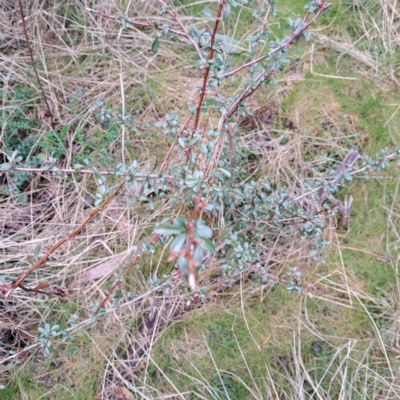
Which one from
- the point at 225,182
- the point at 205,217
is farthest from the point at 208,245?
the point at 205,217

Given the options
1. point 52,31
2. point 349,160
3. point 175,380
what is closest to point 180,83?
point 52,31

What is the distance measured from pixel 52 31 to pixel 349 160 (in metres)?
1.99

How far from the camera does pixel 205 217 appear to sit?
81.5 inches

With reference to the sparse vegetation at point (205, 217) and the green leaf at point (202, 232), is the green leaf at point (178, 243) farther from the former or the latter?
the sparse vegetation at point (205, 217)

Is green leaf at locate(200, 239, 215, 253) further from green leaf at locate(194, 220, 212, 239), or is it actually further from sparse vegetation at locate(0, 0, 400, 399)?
sparse vegetation at locate(0, 0, 400, 399)

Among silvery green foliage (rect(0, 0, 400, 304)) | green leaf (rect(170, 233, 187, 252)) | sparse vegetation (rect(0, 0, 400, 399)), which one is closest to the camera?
green leaf (rect(170, 233, 187, 252))

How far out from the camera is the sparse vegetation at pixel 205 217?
6.17 feet

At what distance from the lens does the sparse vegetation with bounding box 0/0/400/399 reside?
188 centimetres

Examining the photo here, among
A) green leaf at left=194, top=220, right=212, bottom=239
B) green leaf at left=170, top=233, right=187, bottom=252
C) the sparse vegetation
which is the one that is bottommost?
the sparse vegetation

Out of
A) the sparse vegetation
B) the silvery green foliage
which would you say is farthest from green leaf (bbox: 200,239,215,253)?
the sparse vegetation

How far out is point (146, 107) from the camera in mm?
2416

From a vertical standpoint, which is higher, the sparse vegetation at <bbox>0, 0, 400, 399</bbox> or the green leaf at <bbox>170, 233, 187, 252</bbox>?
the green leaf at <bbox>170, 233, 187, 252</bbox>

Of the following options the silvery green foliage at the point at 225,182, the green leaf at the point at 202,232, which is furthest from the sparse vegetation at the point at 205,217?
the green leaf at the point at 202,232

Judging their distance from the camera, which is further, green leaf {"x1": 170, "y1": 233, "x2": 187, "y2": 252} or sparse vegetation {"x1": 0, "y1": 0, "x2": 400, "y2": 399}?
sparse vegetation {"x1": 0, "y1": 0, "x2": 400, "y2": 399}
